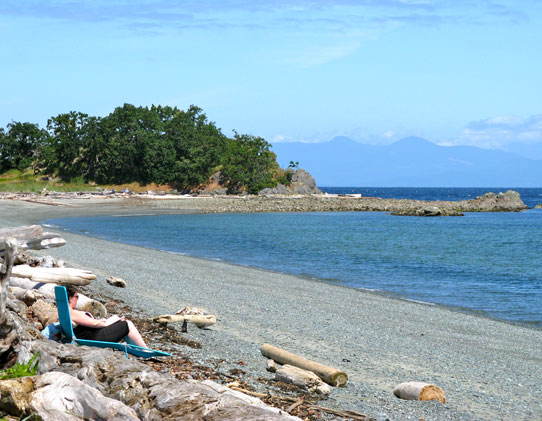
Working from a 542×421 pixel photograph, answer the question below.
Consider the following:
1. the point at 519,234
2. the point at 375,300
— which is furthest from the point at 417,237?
the point at 375,300

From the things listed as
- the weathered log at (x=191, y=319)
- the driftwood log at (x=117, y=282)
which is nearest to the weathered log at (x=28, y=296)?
the weathered log at (x=191, y=319)

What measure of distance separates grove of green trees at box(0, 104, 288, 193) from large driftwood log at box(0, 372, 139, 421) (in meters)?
97.8

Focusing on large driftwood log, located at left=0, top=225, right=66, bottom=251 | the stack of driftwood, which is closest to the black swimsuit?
the stack of driftwood

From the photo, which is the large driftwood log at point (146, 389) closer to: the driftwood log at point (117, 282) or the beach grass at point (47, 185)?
the driftwood log at point (117, 282)

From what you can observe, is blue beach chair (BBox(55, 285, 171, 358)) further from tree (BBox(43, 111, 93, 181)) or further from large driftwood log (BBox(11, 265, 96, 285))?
tree (BBox(43, 111, 93, 181))

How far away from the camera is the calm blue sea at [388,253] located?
21.5 m

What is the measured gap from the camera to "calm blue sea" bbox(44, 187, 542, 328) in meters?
21.5

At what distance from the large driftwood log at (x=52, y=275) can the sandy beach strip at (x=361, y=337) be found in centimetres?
192

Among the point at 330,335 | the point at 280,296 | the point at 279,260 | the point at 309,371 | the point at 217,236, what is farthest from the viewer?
the point at 217,236

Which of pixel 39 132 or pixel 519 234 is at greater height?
pixel 39 132

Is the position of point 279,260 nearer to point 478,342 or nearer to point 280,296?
point 280,296

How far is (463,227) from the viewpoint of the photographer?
195ft

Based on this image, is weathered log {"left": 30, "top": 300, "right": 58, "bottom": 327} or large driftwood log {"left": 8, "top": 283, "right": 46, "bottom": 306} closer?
weathered log {"left": 30, "top": 300, "right": 58, "bottom": 327}

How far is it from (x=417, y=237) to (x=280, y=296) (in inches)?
1200
